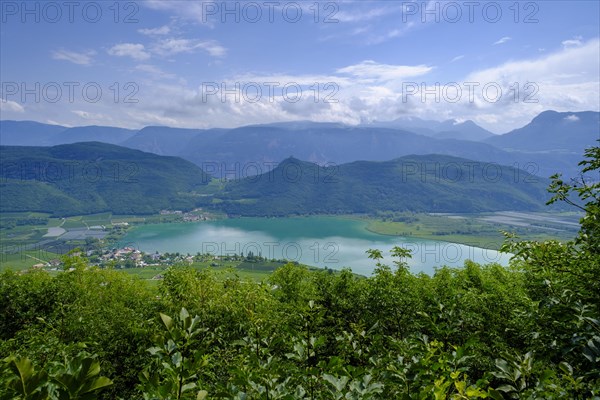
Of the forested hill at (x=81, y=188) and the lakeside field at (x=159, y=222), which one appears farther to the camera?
the forested hill at (x=81, y=188)

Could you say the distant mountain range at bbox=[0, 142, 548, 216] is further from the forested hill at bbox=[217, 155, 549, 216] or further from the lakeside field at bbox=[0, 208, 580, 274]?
the lakeside field at bbox=[0, 208, 580, 274]

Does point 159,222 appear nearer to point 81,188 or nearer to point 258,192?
point 81,188

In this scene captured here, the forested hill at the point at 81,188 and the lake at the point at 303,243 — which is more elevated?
the forested hill at the point at 81,188

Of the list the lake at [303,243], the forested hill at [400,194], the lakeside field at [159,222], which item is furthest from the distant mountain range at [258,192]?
the lake at [303,243]

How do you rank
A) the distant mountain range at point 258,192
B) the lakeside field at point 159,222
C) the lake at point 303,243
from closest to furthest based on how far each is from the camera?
the lake at point 303,243 → the lakeside field at point 159,222 → the distant mountain range at point 258,192

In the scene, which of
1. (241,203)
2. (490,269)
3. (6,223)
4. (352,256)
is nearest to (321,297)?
(490,269)

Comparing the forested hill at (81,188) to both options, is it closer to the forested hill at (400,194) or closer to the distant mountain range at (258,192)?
the distant mountain range at (258,192)

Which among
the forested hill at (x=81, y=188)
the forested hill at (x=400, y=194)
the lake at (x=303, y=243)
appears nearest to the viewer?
the lake at (x=303, y=243)

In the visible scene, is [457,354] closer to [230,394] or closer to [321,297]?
[230,394]
